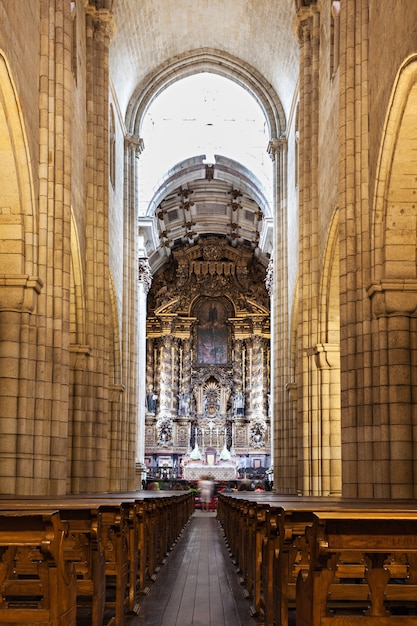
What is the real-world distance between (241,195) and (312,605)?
36.7 m

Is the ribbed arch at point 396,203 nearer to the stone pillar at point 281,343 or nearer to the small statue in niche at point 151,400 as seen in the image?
the stone pillar at point 281,343

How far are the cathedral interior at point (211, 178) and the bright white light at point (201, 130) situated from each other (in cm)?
8

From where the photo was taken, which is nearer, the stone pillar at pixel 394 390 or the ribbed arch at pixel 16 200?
the stone pillar at pixel 394 390

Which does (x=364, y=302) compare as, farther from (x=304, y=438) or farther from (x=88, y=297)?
(x=88, y=297)

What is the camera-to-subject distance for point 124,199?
2694cm

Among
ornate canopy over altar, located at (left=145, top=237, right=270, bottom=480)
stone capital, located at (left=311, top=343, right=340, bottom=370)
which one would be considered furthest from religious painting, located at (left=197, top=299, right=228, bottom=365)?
stone capital, located at (left=311, top=343, right=340, bottom=370)

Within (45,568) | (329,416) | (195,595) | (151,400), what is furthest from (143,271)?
(45,568)

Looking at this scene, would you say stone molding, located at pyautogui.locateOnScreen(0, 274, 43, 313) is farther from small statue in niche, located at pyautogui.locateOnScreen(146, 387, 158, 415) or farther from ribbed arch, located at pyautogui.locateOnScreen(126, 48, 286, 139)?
small statue in niche, located at pyautogui.locateOnScreen(146, 387, 158, 415)

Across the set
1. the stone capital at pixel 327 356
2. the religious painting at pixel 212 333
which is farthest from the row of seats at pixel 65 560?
the religious painting at pixel 212 333

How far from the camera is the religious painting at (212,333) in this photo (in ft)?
153

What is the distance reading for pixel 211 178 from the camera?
3841cm

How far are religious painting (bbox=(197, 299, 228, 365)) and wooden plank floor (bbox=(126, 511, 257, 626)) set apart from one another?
32.2 m

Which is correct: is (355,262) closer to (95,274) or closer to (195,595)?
(195,595)

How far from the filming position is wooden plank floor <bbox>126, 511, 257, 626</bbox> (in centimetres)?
716
